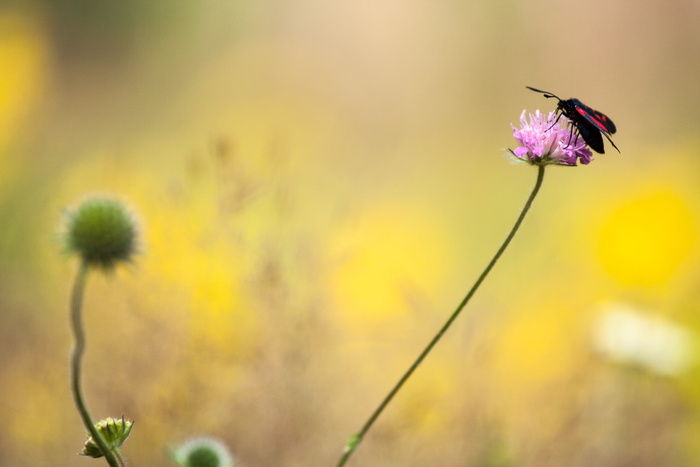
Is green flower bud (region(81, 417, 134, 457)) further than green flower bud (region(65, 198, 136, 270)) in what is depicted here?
No

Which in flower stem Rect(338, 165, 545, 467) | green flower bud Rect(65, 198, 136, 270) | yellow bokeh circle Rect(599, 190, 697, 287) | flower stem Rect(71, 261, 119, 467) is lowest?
flower stem Rect(338, 165, 545, 467)

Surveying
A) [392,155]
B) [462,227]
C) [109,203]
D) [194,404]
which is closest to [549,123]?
[109,203]

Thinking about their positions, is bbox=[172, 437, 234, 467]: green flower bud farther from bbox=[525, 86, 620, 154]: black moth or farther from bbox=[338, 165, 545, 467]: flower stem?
bbox=[525, 86, 620, 154]: black moth

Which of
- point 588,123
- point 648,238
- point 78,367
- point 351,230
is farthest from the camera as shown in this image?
point 648,238

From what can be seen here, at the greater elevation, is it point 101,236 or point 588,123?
point 101,236

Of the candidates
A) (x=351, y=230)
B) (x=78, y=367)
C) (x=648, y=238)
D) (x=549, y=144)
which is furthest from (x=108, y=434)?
(x=648, y=238)

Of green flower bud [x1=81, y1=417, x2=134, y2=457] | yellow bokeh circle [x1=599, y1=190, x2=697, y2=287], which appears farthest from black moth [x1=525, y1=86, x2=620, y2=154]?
yellow bokeh circle [x1=599, y1=190, x2=697, y2=287]

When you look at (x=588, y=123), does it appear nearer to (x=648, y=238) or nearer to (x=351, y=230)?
(x=351, y=230)
